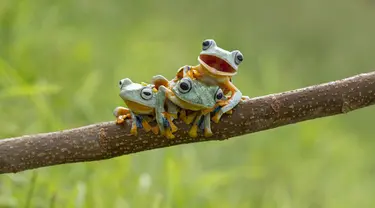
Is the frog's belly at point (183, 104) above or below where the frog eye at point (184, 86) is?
below

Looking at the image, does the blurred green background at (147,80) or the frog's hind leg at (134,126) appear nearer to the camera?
the frog's hind leg at (134,126)

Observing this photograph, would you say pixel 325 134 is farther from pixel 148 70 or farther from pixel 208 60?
pixel 208 60

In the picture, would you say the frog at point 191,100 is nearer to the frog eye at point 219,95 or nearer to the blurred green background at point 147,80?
the frog eye at point 219,95

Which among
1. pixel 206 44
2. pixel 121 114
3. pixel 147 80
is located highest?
pixel 206 44

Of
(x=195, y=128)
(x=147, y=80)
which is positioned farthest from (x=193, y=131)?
(x=147, y=80)

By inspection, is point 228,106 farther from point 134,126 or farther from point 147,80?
point 147,80

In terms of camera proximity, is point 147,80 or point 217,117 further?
point 147,80

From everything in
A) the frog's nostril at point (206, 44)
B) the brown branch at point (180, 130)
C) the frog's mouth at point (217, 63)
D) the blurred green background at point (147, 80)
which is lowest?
the blurred green background at point (147, 80)

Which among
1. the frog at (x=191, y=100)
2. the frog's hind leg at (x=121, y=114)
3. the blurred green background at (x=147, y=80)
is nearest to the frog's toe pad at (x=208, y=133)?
the frog at (x=191, y=100)

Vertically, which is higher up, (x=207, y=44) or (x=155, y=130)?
(x=207, y=44)
